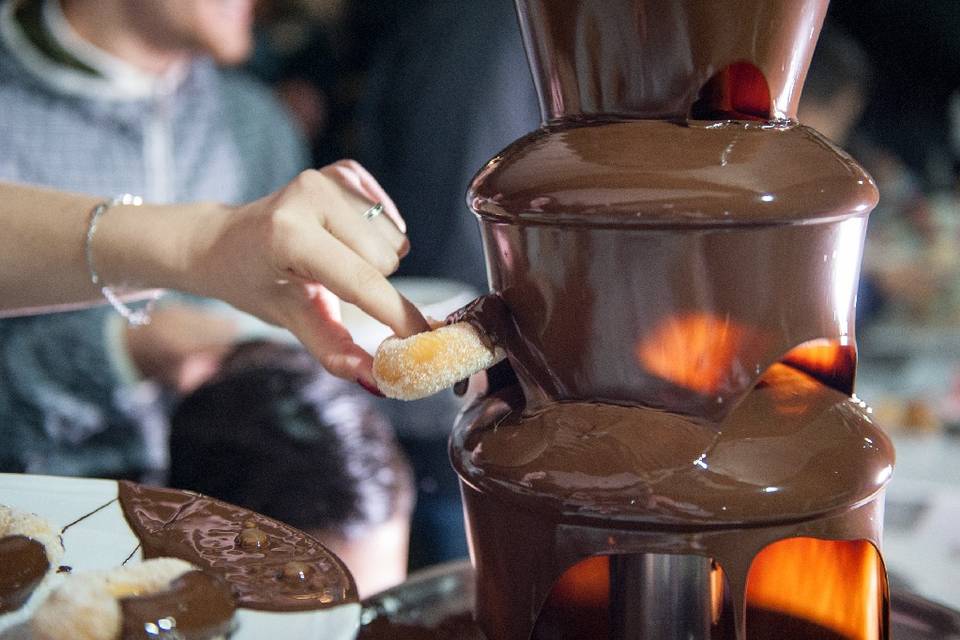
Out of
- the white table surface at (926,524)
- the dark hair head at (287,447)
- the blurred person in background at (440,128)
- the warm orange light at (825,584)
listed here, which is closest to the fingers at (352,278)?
the warm orange light at (825,584)

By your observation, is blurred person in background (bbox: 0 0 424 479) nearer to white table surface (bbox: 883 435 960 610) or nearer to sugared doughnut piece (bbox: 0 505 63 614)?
sugared doughnut piece (bbox: 0 505 63 614)

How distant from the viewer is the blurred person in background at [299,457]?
1.44 meters

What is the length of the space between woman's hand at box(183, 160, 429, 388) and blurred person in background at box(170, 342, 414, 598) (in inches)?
25.7

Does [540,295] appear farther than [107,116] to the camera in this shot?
No

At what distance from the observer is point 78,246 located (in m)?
0.94

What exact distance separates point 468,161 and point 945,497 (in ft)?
3.73

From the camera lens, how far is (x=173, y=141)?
226cm

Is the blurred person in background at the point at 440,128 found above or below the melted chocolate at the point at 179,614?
below

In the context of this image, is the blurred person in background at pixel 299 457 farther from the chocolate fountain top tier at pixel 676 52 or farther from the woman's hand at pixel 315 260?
the chocolate fountain top tier at pixel 676 52

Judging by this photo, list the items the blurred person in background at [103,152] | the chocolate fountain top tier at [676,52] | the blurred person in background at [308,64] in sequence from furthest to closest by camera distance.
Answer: the blurred person in background at [308,64] → the blurred person in background at [103,152] → the chocolate fountain top tier at [676,52]

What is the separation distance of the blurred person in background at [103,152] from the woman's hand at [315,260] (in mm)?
1006

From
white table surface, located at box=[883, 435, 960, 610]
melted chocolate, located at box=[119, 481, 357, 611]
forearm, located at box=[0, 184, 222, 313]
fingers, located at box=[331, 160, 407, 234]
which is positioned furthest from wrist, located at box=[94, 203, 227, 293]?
white table surface, located at box=[883, 435, 960, 610]

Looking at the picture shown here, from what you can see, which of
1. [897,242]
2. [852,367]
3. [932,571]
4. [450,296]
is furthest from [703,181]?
[897,242]

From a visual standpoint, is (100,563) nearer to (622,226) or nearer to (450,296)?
(622,226)
